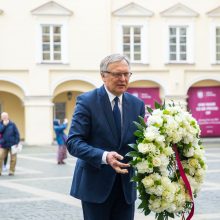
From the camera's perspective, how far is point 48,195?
12.6 meters

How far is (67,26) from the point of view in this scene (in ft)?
106

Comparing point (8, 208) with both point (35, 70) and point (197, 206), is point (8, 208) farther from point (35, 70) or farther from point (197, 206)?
point (35, 70)

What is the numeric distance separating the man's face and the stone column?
2734 cm

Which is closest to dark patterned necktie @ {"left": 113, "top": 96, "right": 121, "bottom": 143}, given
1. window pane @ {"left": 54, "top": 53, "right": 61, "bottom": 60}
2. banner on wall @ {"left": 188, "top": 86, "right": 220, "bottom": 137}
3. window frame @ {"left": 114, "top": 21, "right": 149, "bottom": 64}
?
window pane @ {"left": 54, "top": 53, "right": 61, "bottom": 60}

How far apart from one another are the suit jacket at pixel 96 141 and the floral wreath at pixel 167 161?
13 centimetres

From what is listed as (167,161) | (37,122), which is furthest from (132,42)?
(167,161)

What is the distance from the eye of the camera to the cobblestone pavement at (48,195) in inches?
396

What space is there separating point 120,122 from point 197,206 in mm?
6125

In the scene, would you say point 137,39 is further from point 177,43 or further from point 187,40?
point 187,40

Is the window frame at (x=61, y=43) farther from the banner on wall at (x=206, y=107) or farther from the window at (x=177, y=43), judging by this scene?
the banner on wall at (x=206, y=107)

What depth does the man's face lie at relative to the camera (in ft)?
16.1

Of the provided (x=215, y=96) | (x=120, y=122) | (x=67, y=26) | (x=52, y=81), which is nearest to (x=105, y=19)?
(x=67, y=26)

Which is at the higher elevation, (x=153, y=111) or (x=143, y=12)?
(x=143, y=12)

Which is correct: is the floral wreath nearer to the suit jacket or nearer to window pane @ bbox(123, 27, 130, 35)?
the suit jacket
